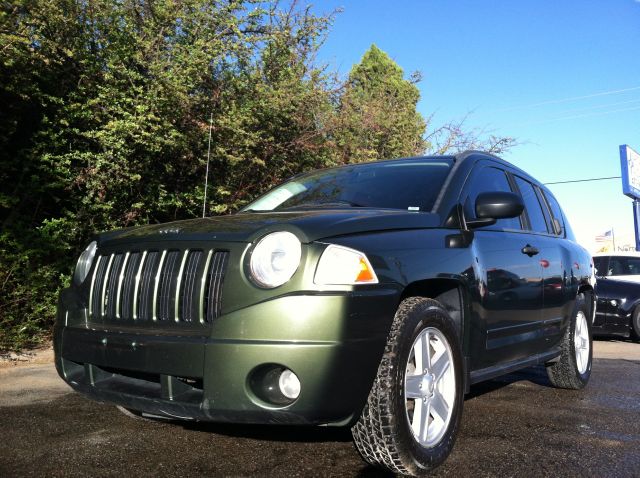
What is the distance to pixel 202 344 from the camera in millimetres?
2551

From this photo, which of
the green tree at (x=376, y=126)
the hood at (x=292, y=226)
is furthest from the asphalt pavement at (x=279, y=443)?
the green tree at (x=376, y=126)

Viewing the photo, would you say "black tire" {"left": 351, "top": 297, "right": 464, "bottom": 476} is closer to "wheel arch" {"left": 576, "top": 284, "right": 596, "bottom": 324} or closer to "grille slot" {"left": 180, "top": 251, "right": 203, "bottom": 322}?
"grille slot" {"left": 180, "top": 251, "right": 203, "bottom": 322}

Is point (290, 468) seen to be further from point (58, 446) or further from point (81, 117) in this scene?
point (81, 117)

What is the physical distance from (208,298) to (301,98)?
7462 mm

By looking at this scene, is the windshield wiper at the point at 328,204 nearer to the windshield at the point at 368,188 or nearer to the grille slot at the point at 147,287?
the windshield at the point at 368,188

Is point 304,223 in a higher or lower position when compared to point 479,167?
lower

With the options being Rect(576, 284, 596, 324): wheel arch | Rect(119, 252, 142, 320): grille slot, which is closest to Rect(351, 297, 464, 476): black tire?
Rect(119, 252, 142, 320): grille slot

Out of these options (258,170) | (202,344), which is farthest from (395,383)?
(258,170)

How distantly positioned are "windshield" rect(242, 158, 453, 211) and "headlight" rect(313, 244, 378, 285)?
96cm

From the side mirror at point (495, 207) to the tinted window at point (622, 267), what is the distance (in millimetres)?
8427

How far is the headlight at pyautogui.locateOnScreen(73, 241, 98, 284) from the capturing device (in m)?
3.38

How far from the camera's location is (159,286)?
2.86 meters

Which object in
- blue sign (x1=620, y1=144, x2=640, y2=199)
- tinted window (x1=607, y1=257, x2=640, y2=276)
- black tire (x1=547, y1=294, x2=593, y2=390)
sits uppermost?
blue sign (x1=620, y1=144, x2=640, y2=199)

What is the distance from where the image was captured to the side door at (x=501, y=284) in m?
3.51
